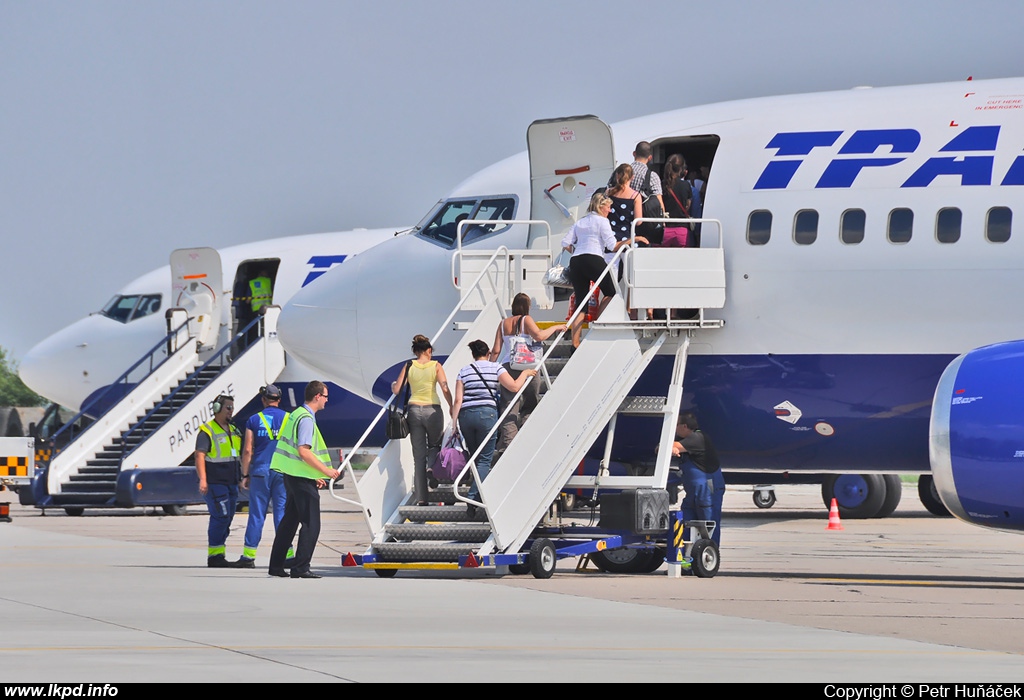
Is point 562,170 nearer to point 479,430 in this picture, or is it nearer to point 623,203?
point 623,203

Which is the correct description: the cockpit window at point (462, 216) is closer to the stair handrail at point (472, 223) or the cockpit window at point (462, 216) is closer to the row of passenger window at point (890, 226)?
the stair handrail at point (472, 223)

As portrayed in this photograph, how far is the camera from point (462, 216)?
18.2 metres

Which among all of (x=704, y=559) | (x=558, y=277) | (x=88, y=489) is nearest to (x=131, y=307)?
(x=88, y=489)

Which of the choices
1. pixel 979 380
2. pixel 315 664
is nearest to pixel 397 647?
pixel 315 664

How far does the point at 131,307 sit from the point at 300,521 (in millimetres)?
18205

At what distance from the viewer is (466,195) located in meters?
18.5

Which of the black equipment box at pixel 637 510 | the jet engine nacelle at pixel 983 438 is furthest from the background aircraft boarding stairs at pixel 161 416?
the jet engine nacelle at pixel 983 438

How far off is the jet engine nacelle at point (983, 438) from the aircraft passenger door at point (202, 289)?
18.9m

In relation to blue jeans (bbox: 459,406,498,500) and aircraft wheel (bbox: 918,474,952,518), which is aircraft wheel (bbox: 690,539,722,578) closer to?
blue jeans (bbox: 459,406,498,500)

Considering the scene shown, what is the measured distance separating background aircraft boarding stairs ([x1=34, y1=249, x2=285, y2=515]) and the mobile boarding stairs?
18 millimetres

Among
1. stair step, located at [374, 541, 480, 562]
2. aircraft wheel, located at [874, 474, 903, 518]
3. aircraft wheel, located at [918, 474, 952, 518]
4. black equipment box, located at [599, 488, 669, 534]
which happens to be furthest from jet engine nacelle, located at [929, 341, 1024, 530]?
aircraft wheel, located at [874, 474, 903, 518]

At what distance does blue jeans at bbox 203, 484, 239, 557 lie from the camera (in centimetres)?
1639
